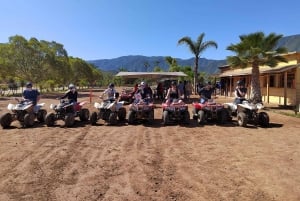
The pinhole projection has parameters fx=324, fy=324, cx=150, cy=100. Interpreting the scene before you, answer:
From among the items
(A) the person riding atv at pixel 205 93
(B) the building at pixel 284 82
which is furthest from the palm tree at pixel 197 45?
(A) the person riding atv at pixel 205 93

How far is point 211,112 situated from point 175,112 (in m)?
1.39

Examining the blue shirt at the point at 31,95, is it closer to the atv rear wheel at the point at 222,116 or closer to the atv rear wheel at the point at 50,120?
the atv rear wheel at the point at 50,120

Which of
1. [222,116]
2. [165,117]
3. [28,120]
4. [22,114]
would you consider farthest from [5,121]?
[222,116]

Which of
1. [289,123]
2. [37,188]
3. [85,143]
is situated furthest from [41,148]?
[289,123]

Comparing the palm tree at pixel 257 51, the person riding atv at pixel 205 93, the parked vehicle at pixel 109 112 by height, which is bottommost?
the parked vehicle at pixel 109 112

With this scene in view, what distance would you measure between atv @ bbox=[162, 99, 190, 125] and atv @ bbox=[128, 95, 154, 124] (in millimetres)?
574

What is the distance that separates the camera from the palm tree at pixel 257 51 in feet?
64.4

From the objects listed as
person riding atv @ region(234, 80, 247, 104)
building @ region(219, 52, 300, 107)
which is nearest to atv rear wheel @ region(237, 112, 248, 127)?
person riding atv @ region(234, 80, 247, 104)

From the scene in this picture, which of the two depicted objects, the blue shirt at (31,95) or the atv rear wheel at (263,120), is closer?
the atv rear wheel at (263,120)

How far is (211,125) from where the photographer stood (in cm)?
1190

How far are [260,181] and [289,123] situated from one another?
8.16 metres

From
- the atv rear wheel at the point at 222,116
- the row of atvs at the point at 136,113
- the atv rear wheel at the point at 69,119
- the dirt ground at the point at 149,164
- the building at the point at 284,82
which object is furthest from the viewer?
the building at the point at 284,82

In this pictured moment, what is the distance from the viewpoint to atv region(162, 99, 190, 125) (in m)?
11.8

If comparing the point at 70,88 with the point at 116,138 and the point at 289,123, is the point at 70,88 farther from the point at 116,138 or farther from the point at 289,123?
the point at 289,123
